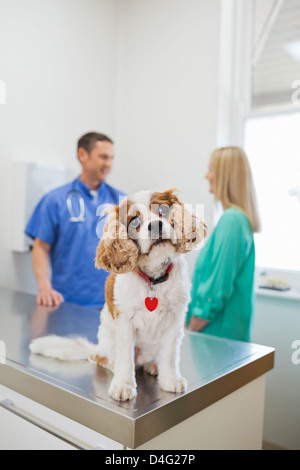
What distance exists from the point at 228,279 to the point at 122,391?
2.81 ft

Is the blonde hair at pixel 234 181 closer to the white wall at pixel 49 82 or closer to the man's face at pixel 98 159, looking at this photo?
the man's face at pixel 98 159

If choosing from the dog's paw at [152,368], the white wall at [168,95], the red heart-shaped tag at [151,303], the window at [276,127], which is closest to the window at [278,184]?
the window at [276,127]

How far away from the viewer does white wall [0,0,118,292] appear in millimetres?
2236

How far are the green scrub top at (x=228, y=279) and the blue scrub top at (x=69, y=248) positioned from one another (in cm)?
54

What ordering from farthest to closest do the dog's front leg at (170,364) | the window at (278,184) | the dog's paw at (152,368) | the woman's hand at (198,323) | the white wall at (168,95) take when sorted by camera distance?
the white wall at (168,95) → the window at (278,184) → the woman's hand at (198,323) → the dog's paw at (152,368) → the dog's front leg at (170,364)

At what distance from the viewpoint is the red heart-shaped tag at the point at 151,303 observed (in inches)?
33.4

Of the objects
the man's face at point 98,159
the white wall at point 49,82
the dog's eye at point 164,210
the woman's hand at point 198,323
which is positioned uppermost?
the white wall at point 49,82

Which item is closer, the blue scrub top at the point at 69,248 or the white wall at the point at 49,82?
the blue scrub top at the point at 69,248

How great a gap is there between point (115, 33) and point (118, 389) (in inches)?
104

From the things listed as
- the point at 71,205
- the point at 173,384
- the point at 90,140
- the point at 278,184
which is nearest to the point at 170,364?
the point at 173,384

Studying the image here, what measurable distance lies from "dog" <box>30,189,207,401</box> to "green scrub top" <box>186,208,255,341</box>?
684 millimetres

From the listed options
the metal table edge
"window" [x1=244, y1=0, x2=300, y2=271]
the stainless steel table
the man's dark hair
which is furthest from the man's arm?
"window" [x1=244, y1=0, x2=300, y2=271]

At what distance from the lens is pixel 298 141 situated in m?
2.36

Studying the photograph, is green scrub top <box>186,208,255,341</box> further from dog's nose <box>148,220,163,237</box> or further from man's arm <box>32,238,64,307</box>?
dog's nose <box>148,220,163,237</box>
